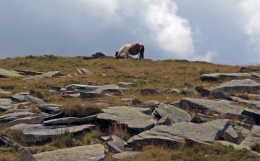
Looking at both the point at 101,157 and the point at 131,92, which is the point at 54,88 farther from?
the point at 101,157

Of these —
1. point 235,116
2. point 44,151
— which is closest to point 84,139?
point 44,151

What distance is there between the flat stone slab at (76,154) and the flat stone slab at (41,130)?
1.28 metres

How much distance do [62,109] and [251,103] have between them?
7.57m

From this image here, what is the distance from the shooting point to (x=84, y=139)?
Answer: 401 inches

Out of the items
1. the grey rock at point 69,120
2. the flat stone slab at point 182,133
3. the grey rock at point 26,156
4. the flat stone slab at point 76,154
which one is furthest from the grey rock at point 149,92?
the grey rock at point 26,156

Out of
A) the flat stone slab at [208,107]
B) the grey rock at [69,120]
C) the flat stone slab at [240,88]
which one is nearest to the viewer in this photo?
the grey rock at [69,120]

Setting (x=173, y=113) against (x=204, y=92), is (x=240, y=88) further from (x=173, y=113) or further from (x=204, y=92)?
(x=173, y=113)

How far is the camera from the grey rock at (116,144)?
30.1 feet

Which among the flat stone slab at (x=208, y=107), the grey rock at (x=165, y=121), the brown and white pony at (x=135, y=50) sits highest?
the brown and white pony at (x=135, y=50)

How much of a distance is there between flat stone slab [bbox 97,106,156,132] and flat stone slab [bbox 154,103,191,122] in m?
0.35

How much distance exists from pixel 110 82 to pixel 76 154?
1234 centimetres

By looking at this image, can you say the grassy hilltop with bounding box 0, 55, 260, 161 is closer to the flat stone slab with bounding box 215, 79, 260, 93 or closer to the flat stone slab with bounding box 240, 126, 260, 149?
the flat stone slab with bounding box 240, 126, 260, 149

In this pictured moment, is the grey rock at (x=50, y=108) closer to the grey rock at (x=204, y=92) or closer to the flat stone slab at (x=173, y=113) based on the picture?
the flat stone slab at (x=173, y=113)

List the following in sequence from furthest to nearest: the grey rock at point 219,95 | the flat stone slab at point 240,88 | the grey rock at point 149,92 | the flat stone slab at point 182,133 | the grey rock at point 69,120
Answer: the flat stone slab at point 240,88
the grey rock at point 149,92
the grey rock at point 219,95
the grey rock at point 69,120
the flat stone slab at point 182,133
